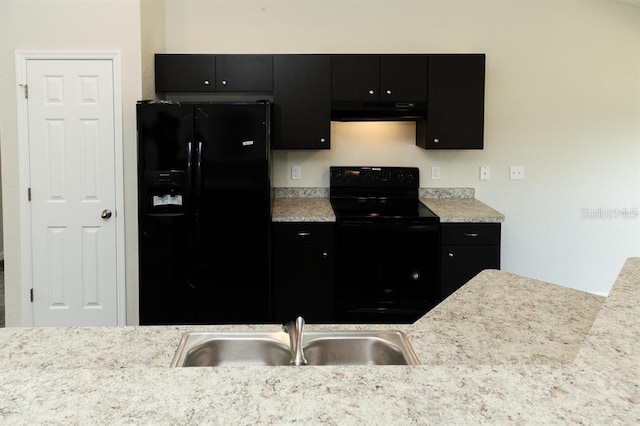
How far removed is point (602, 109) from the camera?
14.6 feet

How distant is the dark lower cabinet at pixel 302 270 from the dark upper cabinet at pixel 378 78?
0.98m

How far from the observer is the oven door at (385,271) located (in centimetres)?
385

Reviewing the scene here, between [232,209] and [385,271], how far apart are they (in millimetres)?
1076

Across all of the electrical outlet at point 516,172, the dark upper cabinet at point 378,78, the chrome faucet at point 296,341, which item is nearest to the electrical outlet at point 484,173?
the electrical outlet at point 516,172

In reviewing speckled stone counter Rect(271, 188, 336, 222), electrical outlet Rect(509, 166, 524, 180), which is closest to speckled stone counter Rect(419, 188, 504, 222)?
electrical outlet Rect(509, 166, 524, 180)

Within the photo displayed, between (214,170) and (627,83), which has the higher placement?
(627,83)

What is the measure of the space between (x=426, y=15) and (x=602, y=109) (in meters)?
1.51

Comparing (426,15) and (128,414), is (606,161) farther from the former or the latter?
(128,414)

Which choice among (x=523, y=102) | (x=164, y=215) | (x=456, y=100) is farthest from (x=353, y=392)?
(x=523, y=102)

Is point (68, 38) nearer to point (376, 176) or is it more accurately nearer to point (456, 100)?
point (376, 176)

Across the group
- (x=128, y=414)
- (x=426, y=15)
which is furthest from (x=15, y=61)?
(x=128, y=414)

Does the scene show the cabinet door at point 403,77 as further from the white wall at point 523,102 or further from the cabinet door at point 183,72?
the cabinet door at point 183,72

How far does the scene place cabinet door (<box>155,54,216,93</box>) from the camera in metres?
4.09

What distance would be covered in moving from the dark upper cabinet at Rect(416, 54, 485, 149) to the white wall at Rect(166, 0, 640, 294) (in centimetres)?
32
